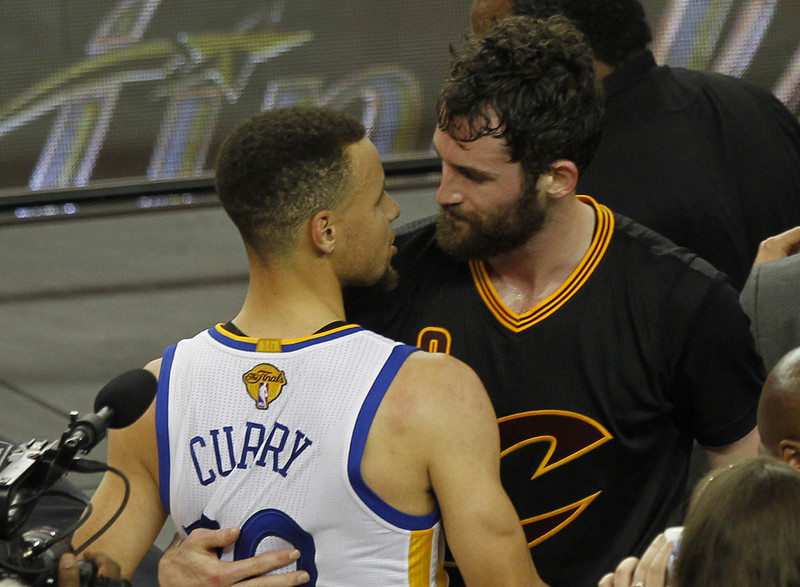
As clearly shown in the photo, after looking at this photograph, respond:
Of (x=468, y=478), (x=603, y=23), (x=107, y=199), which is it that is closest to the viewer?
(x=468, y=478)

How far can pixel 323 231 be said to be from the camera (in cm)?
171

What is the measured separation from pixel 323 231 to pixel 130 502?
0.50 metres

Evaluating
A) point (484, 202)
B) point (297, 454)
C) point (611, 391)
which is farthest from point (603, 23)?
point (297, 454)

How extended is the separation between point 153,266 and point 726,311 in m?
3.28

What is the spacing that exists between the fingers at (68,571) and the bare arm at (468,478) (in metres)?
0.48

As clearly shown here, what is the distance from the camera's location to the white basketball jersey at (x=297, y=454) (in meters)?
1.57

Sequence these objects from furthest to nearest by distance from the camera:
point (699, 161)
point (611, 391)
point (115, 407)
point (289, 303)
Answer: point (699, 161)
point (611, 391)
point (289, 303)
point (115, 407)

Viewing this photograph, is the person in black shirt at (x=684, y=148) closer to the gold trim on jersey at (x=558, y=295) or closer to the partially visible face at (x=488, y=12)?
the partially visible face at (x=488, y=12)

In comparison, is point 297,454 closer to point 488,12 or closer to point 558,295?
point 558,295

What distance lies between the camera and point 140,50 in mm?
4734

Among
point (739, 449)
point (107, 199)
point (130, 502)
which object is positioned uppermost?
point (739, 449)

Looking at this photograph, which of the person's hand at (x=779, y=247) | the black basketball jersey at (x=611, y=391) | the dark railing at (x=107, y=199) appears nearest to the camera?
the black basketball jersey at (x=611, y=391)

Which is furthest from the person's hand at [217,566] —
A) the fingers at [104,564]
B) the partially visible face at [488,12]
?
the partially visible face at [488,12]

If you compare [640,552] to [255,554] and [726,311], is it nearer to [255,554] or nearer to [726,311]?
[726,311]
